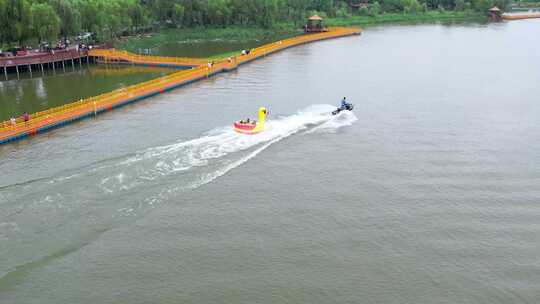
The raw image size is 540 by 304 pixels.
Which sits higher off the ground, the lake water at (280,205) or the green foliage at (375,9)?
the green foliage at (375,9)

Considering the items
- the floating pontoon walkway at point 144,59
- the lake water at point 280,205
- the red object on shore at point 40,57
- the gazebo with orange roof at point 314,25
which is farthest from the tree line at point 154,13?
the lake water at point 280,205

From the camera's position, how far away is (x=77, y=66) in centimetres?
7219

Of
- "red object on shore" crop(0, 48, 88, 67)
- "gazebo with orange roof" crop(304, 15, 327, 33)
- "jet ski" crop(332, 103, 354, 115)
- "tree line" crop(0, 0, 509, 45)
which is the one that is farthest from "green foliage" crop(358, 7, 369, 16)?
"jet ski" crop(332, 103, 354, 115)

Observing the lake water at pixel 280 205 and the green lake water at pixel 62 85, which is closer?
the lake water at pixel 280 205

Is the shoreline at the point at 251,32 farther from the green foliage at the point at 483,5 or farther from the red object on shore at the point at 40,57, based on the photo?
the red object on shore at the point at 40,57

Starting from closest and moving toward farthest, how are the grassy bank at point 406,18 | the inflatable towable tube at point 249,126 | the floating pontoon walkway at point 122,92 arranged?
the inflatable towable tube at point 249,126 < the floating pontoon walkway at point 122,92 < the grassy bank at point 406,18

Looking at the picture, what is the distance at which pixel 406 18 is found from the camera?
135875mm

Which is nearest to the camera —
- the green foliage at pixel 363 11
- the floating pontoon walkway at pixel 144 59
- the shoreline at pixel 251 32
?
the floating pontoon walkway at pixel 144 59

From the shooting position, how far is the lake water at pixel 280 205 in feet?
74.3

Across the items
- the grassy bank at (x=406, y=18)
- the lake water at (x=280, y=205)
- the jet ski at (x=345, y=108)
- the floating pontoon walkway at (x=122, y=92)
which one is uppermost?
the grassy bank at (x=406, y=18)

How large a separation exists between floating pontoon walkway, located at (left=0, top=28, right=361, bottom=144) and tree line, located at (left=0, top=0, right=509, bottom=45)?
287 inches

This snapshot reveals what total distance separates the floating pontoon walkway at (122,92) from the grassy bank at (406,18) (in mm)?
42181

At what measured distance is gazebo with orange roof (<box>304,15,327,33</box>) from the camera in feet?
354

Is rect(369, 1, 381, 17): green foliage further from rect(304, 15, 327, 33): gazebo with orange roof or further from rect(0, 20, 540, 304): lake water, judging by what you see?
rect(0, 20, 540, 304): lake water
